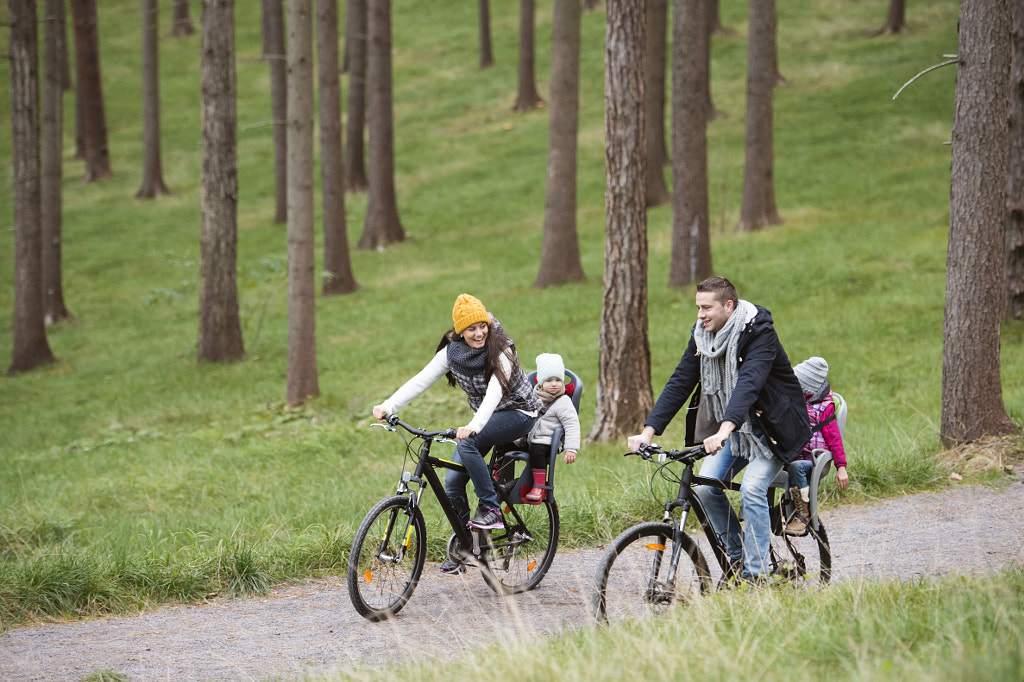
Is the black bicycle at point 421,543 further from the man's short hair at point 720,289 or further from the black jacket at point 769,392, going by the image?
the man's short hair at point 720,289

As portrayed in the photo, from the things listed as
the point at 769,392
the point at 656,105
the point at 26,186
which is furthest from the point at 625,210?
the point at 656,105

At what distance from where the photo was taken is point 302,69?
39.5 ft

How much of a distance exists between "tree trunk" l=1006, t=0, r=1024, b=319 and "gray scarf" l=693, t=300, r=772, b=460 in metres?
7.65

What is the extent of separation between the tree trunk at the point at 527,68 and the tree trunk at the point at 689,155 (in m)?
16.3

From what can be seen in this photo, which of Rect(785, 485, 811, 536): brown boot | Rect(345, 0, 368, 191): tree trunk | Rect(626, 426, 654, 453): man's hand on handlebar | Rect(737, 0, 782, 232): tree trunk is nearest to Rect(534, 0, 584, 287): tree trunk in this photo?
Rect(737, 0, 782, 232): tree trunk

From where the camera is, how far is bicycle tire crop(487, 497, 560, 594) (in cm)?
588

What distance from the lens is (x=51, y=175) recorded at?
20281mm

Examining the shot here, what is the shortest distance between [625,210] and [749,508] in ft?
15.9

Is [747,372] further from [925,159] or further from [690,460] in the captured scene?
[925,159]

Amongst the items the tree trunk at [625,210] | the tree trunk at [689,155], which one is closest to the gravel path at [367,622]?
A: the tree trunk at [625,210]

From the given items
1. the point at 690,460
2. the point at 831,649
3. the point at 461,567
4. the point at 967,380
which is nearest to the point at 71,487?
the point at 461,567

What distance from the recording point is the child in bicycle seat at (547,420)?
5898 mm

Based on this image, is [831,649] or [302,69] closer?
[831,649]

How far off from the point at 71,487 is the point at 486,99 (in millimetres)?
32804
